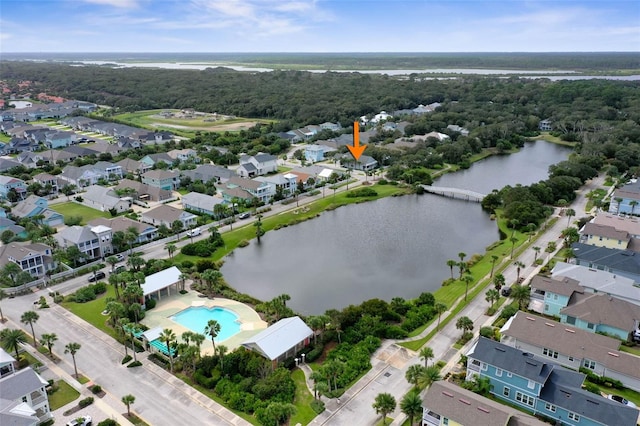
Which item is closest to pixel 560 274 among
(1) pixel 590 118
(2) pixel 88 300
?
(2) pixel 88 300

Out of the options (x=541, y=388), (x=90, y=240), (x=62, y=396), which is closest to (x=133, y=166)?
(x=90, y=240)

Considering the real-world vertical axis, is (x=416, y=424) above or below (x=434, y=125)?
below

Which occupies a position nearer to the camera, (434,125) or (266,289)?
(266,289)

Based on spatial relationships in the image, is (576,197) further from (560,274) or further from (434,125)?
(434,125)

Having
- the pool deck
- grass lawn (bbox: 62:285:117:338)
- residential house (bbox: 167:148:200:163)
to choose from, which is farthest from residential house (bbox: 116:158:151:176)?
the pool deck

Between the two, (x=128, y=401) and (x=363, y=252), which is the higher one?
(x=128, y=401)

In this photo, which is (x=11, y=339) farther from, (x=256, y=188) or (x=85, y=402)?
(x=256, y=188)
